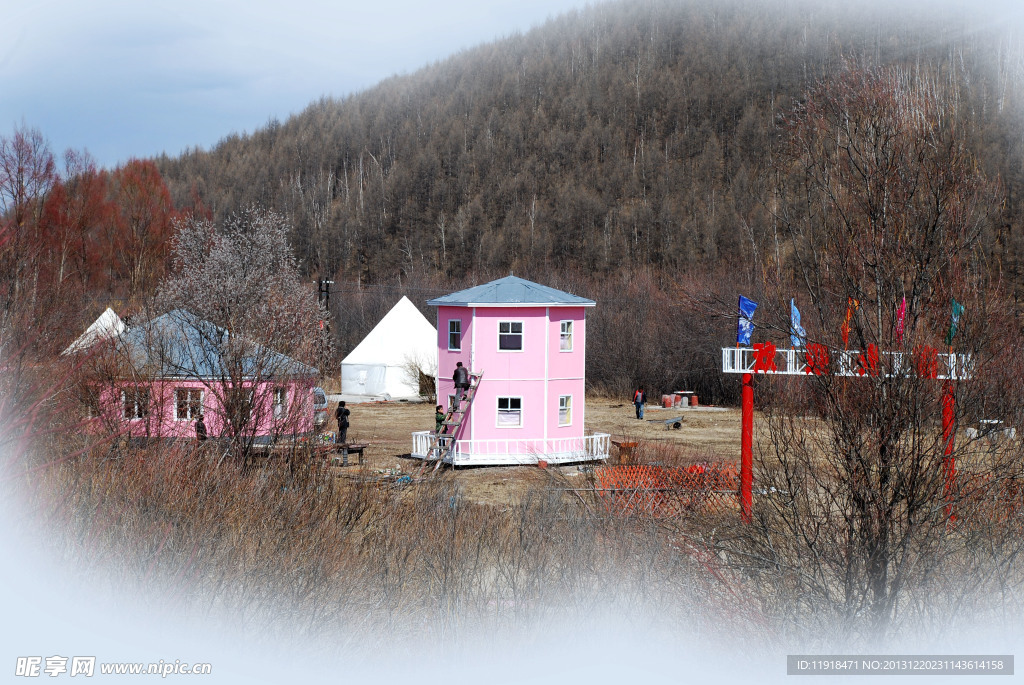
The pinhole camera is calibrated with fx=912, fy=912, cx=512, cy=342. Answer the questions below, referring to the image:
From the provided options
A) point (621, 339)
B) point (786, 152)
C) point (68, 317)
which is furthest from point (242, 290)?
point (621, 339)

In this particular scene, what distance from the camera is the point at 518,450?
2789 cm

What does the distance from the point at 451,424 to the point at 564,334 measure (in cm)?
485

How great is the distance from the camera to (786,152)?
10.9 meters

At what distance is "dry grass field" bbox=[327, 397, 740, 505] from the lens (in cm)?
2422

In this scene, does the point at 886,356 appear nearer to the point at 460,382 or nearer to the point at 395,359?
the point at 460,382

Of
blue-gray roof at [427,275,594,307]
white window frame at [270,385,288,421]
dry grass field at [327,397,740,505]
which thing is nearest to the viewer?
white window frame at [270,385,288,421]

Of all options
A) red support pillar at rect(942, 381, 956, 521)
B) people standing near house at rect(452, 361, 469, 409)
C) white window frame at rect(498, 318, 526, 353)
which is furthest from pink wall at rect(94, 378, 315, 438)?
red support pillar at rect(942, 381, 956, 521)

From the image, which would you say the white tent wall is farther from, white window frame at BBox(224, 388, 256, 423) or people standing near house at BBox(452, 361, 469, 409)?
white window frame at BBox(224, 388, 256, 423)

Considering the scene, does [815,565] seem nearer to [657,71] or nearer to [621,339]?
[621,339]

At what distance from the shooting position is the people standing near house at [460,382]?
27219mm

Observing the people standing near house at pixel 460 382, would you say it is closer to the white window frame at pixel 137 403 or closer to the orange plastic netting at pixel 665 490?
the orange plastic netting at pixel 665 490

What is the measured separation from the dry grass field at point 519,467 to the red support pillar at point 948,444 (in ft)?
37.3

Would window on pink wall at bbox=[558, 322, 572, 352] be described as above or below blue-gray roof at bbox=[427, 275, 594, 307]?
below

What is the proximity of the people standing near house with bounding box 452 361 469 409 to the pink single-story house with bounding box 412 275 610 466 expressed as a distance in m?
0.52
